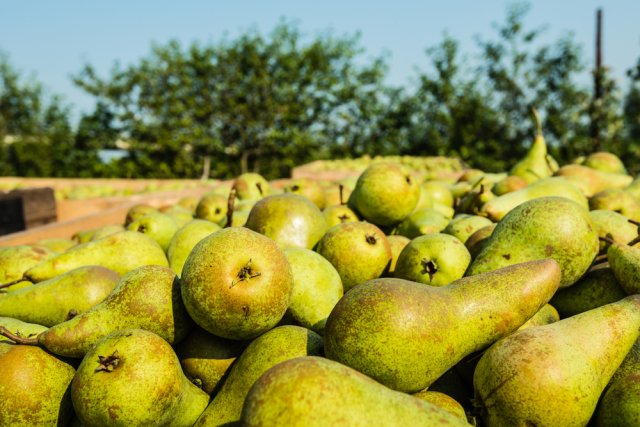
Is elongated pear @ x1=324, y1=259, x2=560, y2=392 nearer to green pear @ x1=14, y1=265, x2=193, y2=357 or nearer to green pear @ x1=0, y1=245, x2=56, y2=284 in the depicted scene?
green pear @ x1=14, y1=265, x2=193, y2=357

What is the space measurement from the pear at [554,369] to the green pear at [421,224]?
1.52 m

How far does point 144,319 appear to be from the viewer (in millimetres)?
2074

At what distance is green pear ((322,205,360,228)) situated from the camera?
145 inches

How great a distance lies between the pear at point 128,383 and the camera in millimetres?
1718

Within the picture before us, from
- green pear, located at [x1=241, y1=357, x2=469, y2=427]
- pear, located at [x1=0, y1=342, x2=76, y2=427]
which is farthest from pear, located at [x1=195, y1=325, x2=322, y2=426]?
pear, located at [x1=0, y1=342, x2=76, y2=427]

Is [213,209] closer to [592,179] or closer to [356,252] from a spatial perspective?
[356,252]

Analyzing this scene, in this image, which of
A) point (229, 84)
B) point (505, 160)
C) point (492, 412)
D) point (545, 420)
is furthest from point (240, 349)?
point (229, 84)

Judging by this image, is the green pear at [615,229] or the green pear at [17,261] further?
the green pear at [17,261]

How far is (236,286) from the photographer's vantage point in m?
1.96

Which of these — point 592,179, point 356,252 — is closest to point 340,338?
point 356,252

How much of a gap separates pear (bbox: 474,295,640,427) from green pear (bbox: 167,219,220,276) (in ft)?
6.05

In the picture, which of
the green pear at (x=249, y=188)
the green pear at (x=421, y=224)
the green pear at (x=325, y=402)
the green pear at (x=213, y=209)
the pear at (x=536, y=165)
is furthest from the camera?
the pear at (x=536, y=165)

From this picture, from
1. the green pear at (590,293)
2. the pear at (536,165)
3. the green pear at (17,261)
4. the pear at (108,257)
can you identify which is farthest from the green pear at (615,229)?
the green pear at (17,261)

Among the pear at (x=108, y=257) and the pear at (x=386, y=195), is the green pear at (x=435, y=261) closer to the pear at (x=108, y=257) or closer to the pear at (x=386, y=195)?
the pear at (x=386, y=195)
